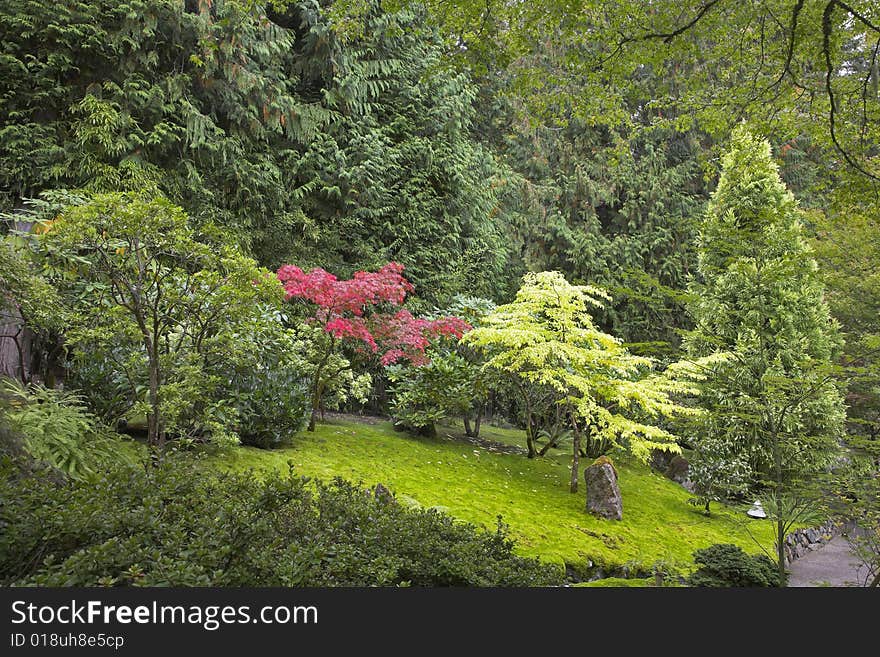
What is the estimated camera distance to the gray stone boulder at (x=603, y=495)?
18.9 ft

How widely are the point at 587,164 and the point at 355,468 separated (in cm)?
1158

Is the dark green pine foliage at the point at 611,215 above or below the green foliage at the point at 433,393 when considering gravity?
above

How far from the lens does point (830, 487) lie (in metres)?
3.64

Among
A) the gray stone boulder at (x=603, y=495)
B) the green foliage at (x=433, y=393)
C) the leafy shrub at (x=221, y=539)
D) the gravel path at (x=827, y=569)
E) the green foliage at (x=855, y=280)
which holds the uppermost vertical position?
the green foliage at (x=855, y=280)

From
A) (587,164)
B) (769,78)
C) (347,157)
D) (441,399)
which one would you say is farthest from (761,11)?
(587,164)

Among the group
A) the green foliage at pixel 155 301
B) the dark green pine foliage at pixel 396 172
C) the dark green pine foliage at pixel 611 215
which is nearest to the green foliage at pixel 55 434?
the green foliage at pixel 155 301

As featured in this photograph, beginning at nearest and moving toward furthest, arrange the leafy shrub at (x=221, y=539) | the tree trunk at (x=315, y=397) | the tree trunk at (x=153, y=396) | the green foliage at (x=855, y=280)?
1. the leafy shrub at (x=221, y=539)
2. the tree trunk at (x=153, y=396)
3. the tree trunk at (x=315, y=397)
4. the green foliage at (x=855, y=280)

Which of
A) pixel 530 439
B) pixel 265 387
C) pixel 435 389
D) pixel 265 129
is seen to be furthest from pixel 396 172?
pixel 265 387

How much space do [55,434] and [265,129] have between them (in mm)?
7224

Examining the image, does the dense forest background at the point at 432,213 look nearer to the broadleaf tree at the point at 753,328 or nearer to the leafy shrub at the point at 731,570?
the broadleaf tree at the point at 753,328

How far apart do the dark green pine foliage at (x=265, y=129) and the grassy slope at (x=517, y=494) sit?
3797 millimetres

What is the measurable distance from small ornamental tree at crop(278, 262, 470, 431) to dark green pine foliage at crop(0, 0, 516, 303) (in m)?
2.59

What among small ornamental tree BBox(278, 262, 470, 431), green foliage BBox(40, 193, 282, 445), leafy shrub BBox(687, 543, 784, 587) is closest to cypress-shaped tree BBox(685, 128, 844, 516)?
leafy shrub BBox(687, 543, 784, 587)

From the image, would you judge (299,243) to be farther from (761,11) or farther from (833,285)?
(833,285)
